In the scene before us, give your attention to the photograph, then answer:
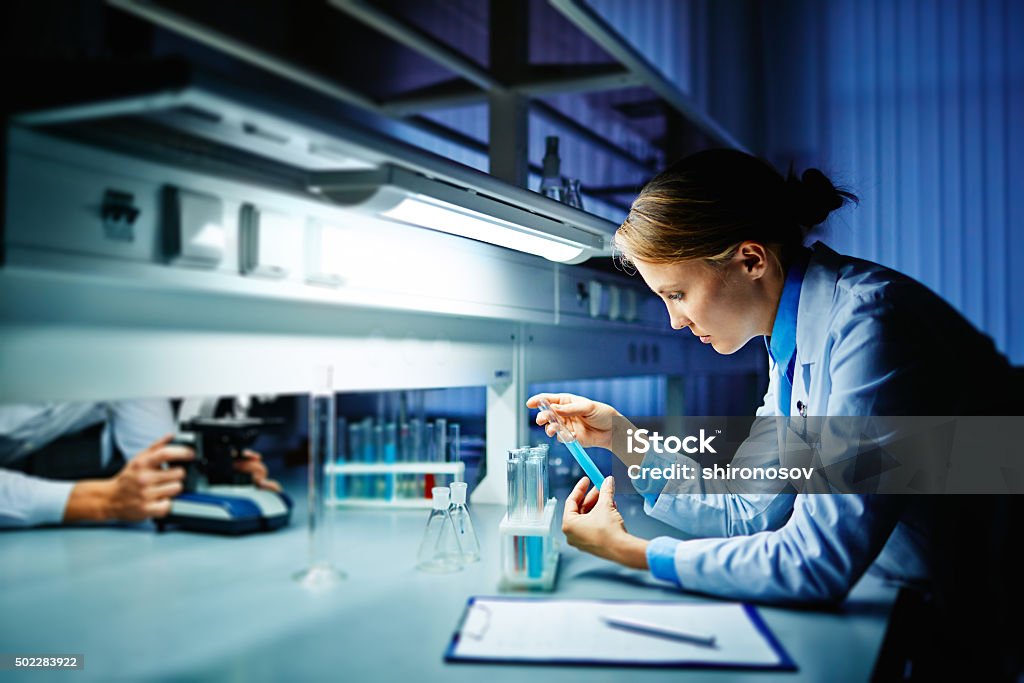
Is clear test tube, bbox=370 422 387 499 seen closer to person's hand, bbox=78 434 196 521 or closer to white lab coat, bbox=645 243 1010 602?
person's hand, bbox=78 434 196 521

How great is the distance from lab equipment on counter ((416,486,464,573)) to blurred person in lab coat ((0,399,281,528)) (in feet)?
1.47

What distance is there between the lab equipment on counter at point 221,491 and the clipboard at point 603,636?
1.85 ft

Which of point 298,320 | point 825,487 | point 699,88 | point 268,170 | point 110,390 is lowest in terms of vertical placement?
point 825,487

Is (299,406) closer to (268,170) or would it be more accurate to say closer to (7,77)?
(268,170)

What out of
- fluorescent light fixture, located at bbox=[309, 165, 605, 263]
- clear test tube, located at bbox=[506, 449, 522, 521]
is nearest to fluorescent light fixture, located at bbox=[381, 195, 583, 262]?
fluorescent light fixture, located at bbox=[309, 165, 605, 263]

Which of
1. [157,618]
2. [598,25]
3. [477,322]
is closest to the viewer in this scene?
[157,618]

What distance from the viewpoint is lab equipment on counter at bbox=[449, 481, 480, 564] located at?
→ 4.48ft

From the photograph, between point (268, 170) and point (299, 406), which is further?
point (299, 406)

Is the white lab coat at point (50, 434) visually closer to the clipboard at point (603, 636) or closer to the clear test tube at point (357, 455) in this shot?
the clear test tube at point (357, 455)

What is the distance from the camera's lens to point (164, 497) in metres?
1.47

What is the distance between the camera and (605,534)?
1.27 m

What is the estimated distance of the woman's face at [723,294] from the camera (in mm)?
1490

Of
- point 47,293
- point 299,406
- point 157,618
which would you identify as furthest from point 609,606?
point 299,406

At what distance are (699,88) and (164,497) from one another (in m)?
3.08
